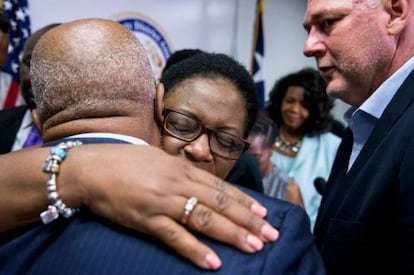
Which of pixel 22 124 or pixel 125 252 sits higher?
pixel 125 252

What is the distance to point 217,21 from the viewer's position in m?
3.44

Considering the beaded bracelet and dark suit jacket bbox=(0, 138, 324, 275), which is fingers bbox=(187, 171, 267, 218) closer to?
dark suit jacket bbox=(0, 138, 324, 275)

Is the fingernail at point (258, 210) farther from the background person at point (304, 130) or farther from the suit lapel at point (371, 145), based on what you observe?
the background person at point (304, 130)

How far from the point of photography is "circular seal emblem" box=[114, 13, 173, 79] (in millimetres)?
2721

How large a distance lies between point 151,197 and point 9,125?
1609mm

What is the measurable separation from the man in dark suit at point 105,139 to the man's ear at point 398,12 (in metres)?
0.62

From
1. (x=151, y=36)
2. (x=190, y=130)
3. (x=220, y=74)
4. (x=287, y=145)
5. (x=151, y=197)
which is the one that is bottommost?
(x=287, y=145)

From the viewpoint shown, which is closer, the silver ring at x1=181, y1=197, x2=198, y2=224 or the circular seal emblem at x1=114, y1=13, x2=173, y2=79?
the silver ring at x1=181, y1=197, x2=198, y2=224

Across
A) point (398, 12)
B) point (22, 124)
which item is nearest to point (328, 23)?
point (398, 12)

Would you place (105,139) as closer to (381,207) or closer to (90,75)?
(90,75)

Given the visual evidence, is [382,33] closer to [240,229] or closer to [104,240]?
[240,229]

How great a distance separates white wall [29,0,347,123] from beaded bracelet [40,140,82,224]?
5.87 ft

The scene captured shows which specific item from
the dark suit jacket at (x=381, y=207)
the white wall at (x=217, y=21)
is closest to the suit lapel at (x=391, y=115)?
the dark suit jacket at (x=381, y=207)

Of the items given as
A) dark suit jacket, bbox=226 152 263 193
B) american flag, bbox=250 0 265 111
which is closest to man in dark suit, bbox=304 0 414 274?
dark suit jacket, bbox=226 152 263 193
